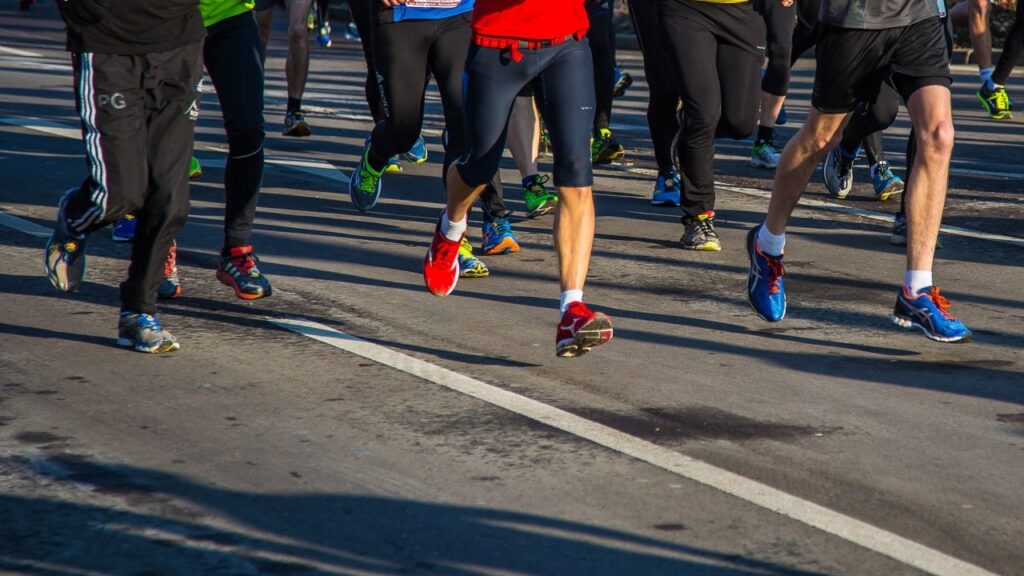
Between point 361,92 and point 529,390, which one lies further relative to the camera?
point 361,92

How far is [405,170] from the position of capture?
10.7 metres

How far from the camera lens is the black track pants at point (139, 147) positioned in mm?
5574

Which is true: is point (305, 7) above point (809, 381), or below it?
above

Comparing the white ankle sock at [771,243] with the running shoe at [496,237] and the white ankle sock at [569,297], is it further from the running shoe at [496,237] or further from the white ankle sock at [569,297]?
the running shoe at [496,237]

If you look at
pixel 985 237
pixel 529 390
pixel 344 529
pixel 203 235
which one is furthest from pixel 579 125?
pixel 985 237

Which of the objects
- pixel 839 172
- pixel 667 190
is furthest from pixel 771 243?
pixel 839 172

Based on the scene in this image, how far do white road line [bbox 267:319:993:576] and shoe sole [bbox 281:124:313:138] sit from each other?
651 cm

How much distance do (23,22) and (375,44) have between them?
803 inches

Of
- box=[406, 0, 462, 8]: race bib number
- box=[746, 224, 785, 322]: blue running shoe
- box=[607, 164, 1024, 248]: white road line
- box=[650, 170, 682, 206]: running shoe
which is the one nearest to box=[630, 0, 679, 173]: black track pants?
box=[650, 170, 682, 206]: running shoe

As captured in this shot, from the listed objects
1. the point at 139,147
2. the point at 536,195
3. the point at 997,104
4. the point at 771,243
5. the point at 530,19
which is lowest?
the point at 536,195

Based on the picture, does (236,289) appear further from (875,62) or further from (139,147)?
(875,62)

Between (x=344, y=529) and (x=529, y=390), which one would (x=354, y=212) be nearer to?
(x=529, y=390)

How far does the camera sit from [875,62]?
6.18 metres

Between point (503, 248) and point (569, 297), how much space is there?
217cm
